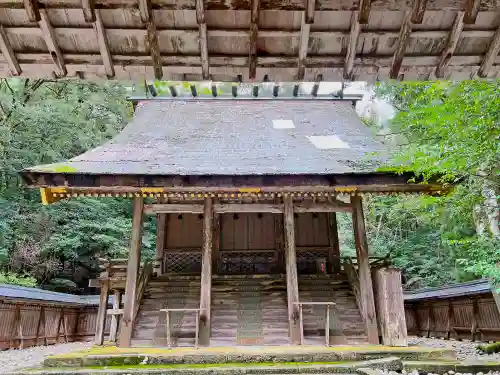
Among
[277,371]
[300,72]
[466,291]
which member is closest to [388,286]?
[277,371]

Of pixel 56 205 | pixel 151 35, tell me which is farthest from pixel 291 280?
pixel 56 205

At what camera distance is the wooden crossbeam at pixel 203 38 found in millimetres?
2967

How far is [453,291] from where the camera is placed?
1317 cm

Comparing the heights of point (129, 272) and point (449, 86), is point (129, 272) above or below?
below

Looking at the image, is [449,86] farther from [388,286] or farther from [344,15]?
[344,15]

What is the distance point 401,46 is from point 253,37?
1216 mm

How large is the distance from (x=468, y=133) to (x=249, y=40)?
400cm

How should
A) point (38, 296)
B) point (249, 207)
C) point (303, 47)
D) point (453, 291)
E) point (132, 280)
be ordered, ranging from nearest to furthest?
point (303, 47)
point (132, 280)
point (249, 207)
point (38, 296)
point (453, 291)

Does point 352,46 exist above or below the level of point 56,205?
below

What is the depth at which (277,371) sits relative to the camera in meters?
6.25

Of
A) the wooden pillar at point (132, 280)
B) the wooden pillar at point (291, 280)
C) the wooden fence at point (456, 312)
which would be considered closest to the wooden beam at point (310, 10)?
the wooden pillar at point (291, 280)

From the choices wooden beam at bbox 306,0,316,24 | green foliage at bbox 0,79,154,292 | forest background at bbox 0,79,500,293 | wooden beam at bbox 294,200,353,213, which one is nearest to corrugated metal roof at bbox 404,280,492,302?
forest background at bbox 0,79,500,293

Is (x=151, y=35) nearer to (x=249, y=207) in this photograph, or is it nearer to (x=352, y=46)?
(x=352, y=46)

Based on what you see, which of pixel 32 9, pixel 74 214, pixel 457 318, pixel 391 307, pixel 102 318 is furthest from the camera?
pixel 74 214
